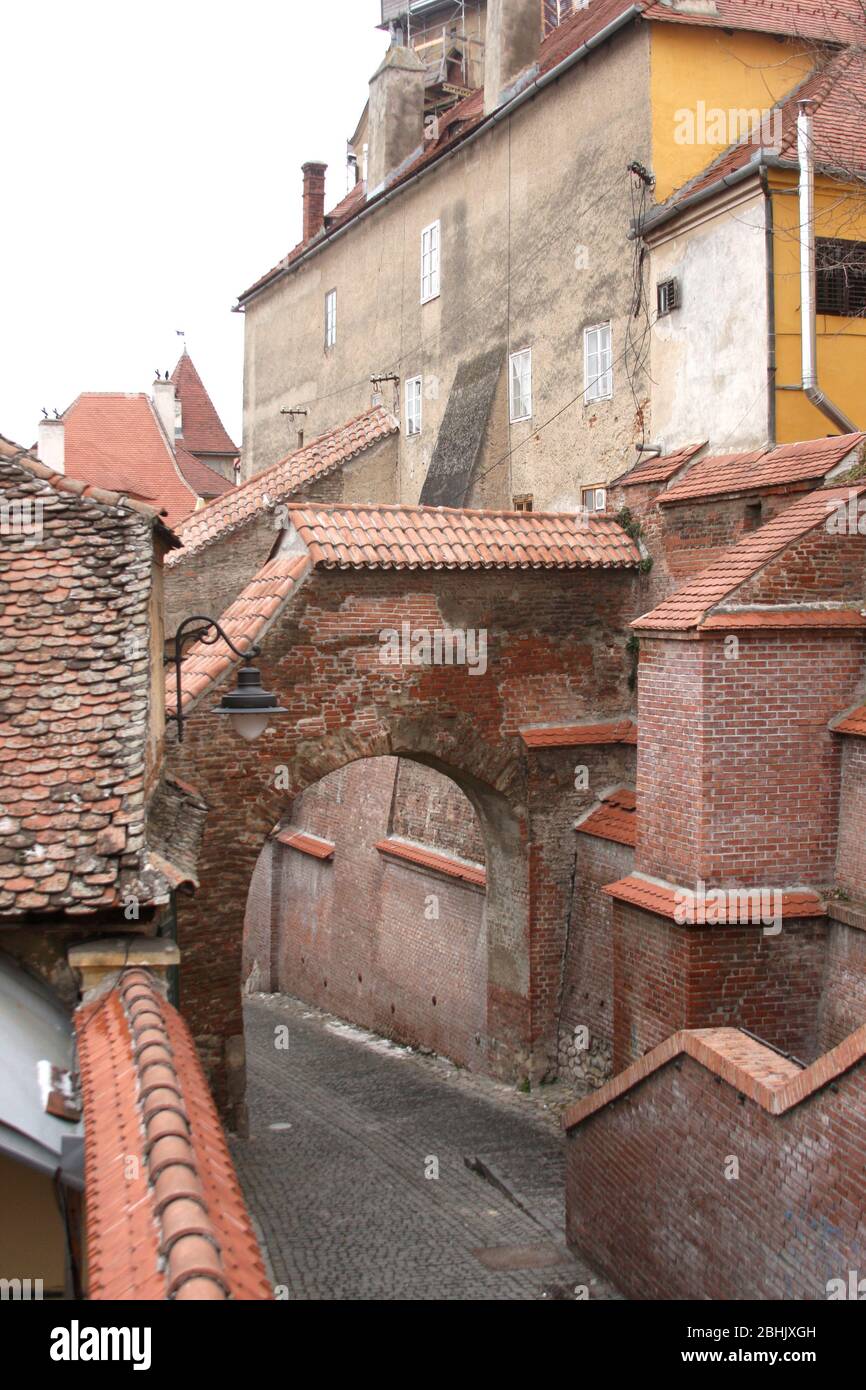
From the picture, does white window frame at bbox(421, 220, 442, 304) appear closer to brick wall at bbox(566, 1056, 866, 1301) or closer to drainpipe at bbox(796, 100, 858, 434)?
drainpipe at bbox(796, 100, 858, 434)

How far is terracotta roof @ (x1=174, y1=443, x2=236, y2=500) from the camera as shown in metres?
44.9

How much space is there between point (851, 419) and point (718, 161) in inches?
145

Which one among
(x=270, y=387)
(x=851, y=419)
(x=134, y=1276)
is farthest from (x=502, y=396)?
(x=134, y=1276)

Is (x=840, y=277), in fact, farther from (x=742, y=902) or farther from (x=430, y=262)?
(x=430, y=262)

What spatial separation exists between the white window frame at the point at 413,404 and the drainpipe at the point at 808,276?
9.51 metres

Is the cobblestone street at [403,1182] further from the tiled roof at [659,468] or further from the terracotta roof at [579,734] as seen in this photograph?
the tiled roof at [659,468]

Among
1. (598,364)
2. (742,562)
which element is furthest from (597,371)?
(742,562)

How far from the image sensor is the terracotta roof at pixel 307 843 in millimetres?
21484

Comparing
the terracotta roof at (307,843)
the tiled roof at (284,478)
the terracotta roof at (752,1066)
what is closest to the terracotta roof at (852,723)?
the terracotta roof at (752,1066)

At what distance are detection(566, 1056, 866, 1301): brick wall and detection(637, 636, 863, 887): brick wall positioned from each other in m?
2.51

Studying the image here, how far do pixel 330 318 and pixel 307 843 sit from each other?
437 inches

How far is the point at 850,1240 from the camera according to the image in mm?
7961

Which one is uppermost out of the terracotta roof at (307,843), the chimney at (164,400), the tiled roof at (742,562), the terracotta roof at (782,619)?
the chimney at (164,400)

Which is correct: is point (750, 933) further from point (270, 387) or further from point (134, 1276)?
point (270, 387)
